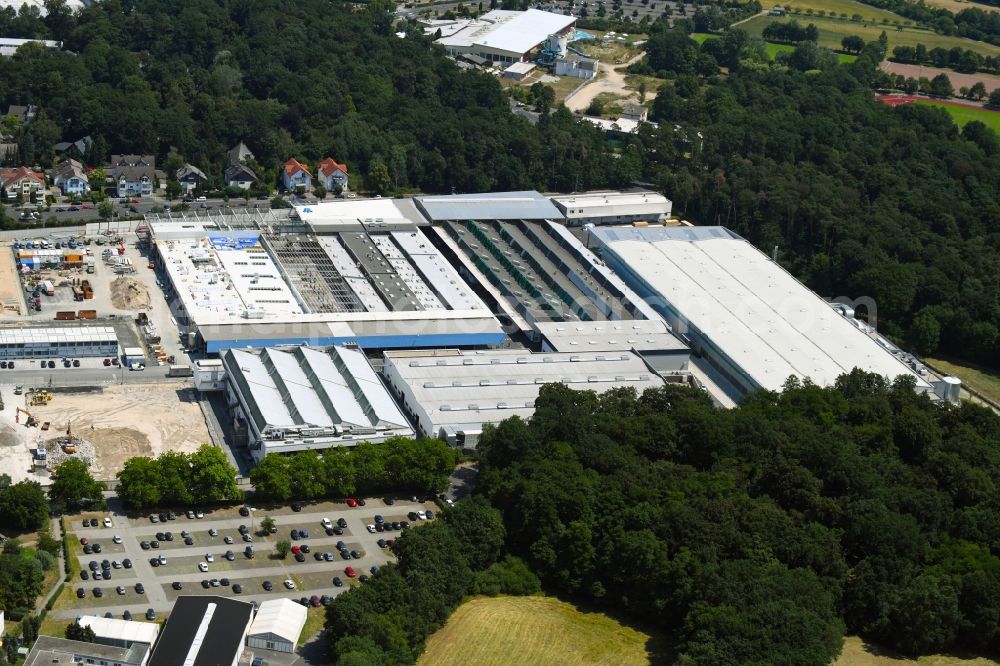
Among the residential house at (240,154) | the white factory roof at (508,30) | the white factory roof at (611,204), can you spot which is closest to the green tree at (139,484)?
the white factory roof at (611,204)

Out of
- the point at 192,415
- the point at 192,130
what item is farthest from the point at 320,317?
the point at 192,130

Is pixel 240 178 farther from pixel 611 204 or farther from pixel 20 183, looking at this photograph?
pixel 611 204

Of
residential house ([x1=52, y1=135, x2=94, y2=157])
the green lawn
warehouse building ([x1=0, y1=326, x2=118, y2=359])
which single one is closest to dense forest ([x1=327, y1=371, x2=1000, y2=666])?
warehouse building ([x1=0, y1=326, x2=118, y2=359])

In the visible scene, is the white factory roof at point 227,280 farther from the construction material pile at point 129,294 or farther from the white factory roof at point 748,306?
the white factory roof at point 748,306

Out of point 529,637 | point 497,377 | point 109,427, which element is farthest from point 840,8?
point 529,637

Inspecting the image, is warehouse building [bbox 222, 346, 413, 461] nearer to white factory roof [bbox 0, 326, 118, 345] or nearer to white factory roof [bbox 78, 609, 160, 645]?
white factory roof [bbox 0, 326, 118, 345]

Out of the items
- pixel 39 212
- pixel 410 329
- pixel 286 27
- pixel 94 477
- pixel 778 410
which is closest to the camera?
pixel 94 477

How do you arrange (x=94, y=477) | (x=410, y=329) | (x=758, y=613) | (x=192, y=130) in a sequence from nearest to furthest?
1. (x=758, y=613)
2. (x=94, y=477)
3. (x=410, y=329)
4. (x=192, y=130)

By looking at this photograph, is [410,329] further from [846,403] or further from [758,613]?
[758,613]
